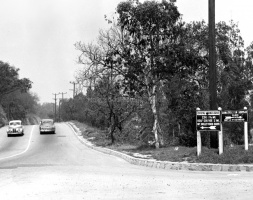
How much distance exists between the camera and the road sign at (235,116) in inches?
663

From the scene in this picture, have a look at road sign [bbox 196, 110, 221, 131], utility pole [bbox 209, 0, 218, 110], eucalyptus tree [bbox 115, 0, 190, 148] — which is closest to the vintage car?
eucalyptus tree [bbox 115, 0, 190, 148]

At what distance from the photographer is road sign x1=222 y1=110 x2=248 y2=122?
1683cm

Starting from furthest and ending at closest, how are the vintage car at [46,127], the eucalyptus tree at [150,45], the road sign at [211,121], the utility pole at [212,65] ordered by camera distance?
1. the vintage car at [46,127]
2. the eucalyptus tree at [150,45]
3. the utility pole at [212,65]
4. the road sign at [211,121]

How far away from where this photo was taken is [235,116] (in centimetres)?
1694

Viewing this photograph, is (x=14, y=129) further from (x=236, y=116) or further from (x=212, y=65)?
(x=236, y=116)

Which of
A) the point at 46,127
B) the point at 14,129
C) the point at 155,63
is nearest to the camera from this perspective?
the point at 155,63

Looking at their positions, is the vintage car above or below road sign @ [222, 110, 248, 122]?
below

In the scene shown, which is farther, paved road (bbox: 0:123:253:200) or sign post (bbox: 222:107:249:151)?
sign post (bbox: 222:107:249:151)

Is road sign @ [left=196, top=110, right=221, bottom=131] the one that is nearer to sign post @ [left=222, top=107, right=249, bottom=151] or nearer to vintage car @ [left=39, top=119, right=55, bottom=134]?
sign post @ [left=222, top=107, right=249, bottom=151]

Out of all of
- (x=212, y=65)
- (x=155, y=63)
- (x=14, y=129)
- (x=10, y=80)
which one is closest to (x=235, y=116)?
(x=212, y=65)

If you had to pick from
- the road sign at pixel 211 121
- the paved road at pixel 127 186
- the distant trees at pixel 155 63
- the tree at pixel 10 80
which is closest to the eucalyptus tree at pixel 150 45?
the distant trees at pixel 155 63

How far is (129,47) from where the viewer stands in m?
→ 24.1

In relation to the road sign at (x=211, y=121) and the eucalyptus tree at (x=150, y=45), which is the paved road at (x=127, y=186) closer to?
the road sign at (x=211, y=121)

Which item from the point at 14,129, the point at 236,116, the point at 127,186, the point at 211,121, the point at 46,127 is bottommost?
the point at 127,186
